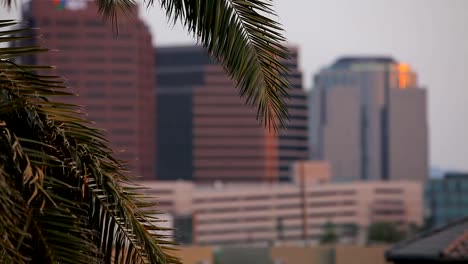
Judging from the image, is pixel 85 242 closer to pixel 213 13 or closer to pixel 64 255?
pixel 64 255

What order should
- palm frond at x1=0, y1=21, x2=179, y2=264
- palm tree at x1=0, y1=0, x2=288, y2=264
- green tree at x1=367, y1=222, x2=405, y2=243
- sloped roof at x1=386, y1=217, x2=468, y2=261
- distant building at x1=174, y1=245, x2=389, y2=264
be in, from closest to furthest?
palm frond at x1=0, y1=21, x2=179, y2=264 → palm tree at x1=0, y1=0, x2=288, y2=264 → sloped roof at x1=386, y1=217, x2=468, y2=261 → distant building at x1=174, y1=245, x2=389, y2=264 → green tree at x1=367, y1=222, x2=405, y2=243

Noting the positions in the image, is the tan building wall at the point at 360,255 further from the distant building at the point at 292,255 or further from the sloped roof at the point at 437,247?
the sloped roof at the point at 437,247

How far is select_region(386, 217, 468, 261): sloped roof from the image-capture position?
93.6 feet

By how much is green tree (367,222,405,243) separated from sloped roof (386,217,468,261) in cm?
14905

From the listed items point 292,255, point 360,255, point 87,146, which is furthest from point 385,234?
point 87,146

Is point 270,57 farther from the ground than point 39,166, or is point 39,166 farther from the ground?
point 270,57

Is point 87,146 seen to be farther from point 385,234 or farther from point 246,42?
point 385,234

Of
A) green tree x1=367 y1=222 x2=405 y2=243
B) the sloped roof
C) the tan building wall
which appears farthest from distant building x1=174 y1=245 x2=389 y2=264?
green tree x1=367 y1=222 x2=405 y2=243

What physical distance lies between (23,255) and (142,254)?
3.24 ft

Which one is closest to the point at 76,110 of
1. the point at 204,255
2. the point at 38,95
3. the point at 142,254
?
the point at 38,95

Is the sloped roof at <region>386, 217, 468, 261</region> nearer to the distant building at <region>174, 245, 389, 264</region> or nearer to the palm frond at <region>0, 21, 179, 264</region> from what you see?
the distant building at <region>174, 245, 389, 264</region>

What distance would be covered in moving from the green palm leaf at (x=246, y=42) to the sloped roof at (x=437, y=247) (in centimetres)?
2063

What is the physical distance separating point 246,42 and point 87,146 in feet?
3.50

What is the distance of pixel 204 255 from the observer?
56094mm
